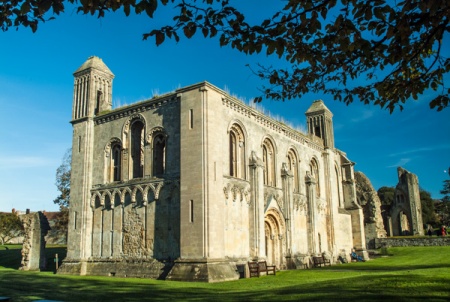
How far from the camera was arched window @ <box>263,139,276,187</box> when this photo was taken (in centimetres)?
2741

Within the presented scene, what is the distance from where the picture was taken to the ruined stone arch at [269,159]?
89.9 feet

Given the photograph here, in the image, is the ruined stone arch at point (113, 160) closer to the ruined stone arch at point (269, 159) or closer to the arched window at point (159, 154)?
the arched window at point (159, 154)

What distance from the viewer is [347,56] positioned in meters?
9.38

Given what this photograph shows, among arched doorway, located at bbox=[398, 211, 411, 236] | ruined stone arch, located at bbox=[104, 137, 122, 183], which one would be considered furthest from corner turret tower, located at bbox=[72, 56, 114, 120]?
arched doorway, located at bbox=[398, 211, 411, 236]

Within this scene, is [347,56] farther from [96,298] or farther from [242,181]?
[242,181]

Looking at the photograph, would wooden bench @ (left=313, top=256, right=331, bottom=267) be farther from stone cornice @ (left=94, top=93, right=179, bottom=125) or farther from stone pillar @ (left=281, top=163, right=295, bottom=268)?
stone cornice @ (left=94, top=93, right=179, bottom=125)

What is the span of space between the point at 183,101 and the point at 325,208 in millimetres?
18199

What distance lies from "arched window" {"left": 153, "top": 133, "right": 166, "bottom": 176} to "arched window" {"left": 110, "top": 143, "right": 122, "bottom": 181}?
2928 mm

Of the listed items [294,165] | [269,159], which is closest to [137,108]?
[269,159]

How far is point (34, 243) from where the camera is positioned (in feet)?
89.6

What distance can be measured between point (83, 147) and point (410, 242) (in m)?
34.5

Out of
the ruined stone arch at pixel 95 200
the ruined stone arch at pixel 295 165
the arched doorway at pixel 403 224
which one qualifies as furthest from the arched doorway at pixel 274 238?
the arched doorway at pixel 403 224

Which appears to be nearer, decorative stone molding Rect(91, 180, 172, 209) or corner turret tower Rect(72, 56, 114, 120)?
decorative stone molding Rect(91, 180, 172, 209)

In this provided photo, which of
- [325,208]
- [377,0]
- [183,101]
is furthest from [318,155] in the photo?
[377,0]
